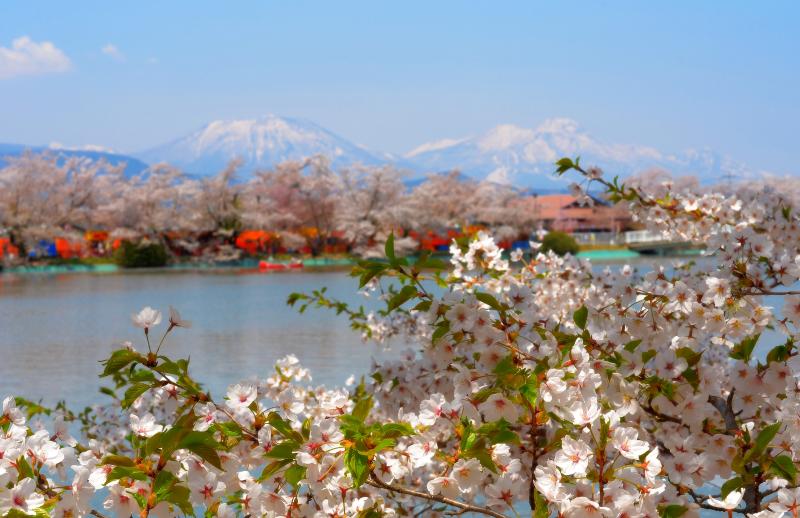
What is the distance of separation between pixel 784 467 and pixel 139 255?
27.7m

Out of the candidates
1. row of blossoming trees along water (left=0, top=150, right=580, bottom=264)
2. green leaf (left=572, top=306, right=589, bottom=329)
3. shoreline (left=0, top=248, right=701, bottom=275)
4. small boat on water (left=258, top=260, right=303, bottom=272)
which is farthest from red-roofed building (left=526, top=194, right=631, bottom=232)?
green leaf (left=572, top=306, right=589, bottom=329)

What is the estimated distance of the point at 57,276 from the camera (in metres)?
23.9

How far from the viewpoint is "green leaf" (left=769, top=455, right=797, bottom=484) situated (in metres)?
1.30

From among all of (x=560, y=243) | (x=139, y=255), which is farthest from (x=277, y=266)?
(x=560, y=243)

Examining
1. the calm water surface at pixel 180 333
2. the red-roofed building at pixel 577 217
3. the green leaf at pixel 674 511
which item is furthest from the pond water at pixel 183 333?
the red-roofed building at pixel 577 217

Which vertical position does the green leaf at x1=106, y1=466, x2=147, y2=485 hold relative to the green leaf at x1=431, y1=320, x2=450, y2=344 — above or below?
below

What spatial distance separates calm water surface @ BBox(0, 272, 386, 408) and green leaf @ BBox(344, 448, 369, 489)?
1.05m

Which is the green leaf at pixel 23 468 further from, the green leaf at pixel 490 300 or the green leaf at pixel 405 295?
the green leaf at pixel 490 300

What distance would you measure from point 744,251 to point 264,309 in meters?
11.9

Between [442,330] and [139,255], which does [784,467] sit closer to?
[442,330]

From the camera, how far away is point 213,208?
1184 inches

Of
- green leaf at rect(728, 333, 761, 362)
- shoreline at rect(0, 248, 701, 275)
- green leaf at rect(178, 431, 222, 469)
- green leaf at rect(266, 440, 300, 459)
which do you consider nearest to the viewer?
green leaf at rect(178, 431, 222, 469)

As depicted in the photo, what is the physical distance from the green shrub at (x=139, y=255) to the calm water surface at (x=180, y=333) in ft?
23.4

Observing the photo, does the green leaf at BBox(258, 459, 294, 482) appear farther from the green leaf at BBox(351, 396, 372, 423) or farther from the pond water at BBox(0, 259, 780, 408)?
the pond water at BBox(0, 259, 780, 408)
